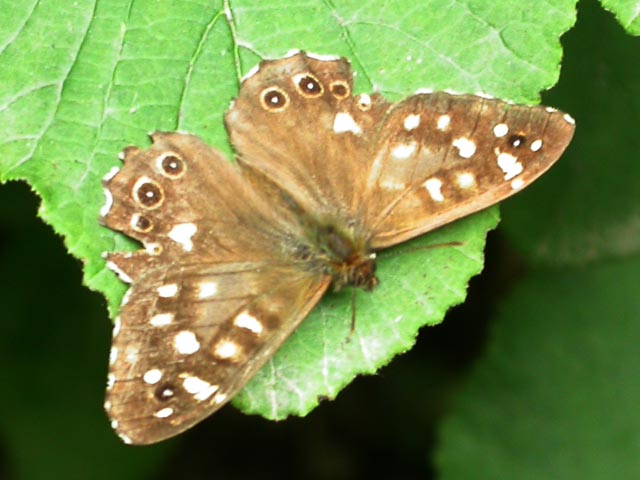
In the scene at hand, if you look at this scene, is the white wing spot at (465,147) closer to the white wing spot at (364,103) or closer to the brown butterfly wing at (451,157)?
the brown butterfly wing at (451,157)

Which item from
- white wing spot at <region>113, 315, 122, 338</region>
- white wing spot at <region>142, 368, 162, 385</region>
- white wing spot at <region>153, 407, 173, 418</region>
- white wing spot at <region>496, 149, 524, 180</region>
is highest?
white wing spot at <region>496, 149, 524, 180</region>

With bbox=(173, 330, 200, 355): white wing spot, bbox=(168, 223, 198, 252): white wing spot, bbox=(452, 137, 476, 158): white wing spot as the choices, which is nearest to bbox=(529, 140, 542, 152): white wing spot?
bbox=(452, 137, 476, 158): white wing spot

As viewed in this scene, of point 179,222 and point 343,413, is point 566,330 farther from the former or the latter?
point 179,222

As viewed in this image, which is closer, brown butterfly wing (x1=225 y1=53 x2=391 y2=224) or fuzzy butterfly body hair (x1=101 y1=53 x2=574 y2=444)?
fuzzy butterfly body hair (x1=101 y1=53 x2=574 y2=444)

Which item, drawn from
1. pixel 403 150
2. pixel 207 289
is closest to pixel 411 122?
pixel 403 150

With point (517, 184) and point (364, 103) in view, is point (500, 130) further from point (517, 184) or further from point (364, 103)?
point (364, 103)

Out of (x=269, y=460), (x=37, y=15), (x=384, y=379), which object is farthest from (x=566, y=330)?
(x=37, y=15)

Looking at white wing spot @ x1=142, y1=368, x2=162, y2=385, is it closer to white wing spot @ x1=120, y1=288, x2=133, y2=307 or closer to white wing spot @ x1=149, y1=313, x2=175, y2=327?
white wing spot @ x1=149, y1=313, x2=175, y2=327
